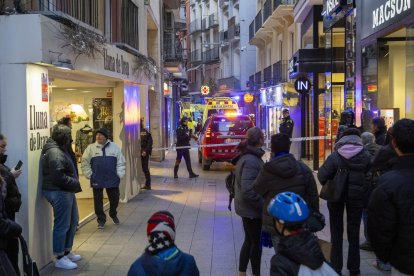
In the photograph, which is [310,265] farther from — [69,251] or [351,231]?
[69,251]

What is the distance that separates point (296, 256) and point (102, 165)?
282 inches

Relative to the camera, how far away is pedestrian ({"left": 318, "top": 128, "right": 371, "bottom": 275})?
6.57 metres

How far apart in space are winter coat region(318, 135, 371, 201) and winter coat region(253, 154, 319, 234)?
1.11 meters

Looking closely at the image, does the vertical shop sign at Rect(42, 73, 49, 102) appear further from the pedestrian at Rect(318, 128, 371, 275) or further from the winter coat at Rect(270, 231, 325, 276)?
the winter coat at Rect(270, 231, 325, 276)

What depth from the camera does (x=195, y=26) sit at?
66000 millimetres

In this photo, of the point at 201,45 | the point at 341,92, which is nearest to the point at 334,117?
the point at 341,92

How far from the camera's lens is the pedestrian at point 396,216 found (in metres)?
3.81

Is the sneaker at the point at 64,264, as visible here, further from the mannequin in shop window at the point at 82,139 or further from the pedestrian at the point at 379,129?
the mannequin in shop window at the point at 82,139

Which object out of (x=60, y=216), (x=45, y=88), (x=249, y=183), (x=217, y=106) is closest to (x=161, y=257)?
(x=249, y=183)

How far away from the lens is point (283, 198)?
3.38 meters

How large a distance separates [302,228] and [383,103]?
8511 mm

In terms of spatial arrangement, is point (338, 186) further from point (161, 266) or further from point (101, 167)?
point (101, 167)

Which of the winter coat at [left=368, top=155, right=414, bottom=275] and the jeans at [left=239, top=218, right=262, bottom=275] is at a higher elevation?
the winter coat at [left=368, top=155, right=414, bottom=275]

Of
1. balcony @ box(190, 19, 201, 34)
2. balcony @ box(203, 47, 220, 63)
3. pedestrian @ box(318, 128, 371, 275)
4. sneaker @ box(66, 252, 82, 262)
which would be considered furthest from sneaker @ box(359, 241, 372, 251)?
balcony @ box(190, 19, 201, 34)
